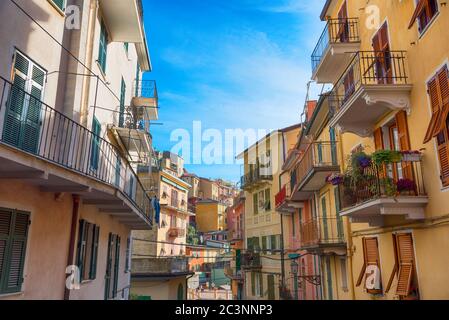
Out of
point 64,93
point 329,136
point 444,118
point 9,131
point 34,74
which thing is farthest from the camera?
point 329,136

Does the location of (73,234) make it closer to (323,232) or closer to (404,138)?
(404,138)

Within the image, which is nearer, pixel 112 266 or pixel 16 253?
pixel 16 253

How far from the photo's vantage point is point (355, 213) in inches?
422

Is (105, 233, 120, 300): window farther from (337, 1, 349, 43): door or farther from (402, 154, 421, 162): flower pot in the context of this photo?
(337, 1, 349, 43): door

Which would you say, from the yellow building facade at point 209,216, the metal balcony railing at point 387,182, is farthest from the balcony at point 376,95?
the yellow building facade at point 209,216

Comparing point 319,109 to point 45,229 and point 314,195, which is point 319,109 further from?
point 45,229

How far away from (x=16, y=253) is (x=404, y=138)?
9.16m

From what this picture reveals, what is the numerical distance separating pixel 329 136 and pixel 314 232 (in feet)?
14.6

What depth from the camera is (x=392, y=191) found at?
348 inches

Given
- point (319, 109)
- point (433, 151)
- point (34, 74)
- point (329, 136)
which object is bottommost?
point (433, 151)

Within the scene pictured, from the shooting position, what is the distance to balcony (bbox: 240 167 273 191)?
33.1 meters

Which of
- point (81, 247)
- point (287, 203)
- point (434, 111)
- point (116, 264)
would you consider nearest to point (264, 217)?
point (287, 203)

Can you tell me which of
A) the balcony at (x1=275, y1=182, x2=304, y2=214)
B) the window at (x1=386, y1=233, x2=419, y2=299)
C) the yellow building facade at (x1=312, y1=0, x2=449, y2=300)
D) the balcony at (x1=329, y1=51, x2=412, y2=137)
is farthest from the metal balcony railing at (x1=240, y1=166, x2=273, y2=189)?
the window at (x1=386, y1=233, x2=419, y2=299)
